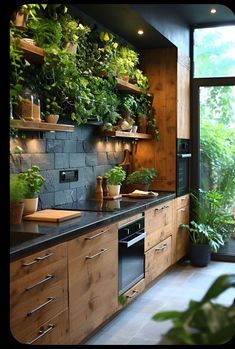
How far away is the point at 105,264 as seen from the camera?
2.77m

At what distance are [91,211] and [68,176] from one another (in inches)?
19.5

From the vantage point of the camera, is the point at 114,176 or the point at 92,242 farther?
the point at 114,176

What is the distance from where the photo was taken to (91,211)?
3.00 metres

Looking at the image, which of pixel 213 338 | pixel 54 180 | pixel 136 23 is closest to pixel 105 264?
pixel 54 180

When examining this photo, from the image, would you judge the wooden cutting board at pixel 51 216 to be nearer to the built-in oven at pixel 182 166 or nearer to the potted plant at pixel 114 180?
the potted plant at pixel 114 180

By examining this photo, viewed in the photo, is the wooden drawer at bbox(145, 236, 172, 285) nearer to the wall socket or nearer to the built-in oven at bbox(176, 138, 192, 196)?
the built-in oven at bbox(176, 138, 192, 196)

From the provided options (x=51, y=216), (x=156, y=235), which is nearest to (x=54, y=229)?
(x=51, y=216)

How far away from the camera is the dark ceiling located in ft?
11.0

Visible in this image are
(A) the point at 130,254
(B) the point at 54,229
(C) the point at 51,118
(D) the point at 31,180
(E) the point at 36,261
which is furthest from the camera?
(A) the point at 130,254

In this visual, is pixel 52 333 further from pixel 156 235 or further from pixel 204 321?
pixel 156 235

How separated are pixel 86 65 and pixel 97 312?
1791 millimetres

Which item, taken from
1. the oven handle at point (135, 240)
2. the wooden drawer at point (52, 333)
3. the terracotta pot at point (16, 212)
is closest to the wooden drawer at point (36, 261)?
the wooden drawer at point (52, 333)

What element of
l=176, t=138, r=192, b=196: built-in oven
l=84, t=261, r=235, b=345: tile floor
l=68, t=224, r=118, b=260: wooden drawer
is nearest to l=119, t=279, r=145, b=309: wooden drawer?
l=84, t=261, r=235, b=345: tile floor

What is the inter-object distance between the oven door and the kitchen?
4cm
